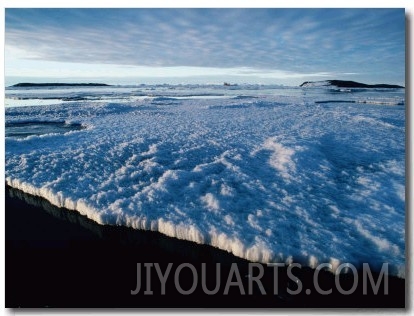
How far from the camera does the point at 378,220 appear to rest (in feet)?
13.3

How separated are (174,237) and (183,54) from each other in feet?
9.88

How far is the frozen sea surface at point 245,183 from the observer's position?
12.2 feet

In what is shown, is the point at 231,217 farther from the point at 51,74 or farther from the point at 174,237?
the point at 51,74

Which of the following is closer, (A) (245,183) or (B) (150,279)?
(B) (150,279)

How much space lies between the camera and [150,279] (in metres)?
3.62

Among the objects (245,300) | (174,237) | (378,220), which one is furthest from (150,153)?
(378,220)

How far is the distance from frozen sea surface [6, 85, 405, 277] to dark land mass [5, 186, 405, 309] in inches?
6.1

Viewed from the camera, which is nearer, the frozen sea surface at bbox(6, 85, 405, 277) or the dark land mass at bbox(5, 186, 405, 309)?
the dark land mass at bbox(5, 186, 405, 309)

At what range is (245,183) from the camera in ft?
16.2

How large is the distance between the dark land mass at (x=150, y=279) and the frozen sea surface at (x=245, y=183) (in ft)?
0.51

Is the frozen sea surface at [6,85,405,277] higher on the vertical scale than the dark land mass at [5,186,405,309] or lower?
higher

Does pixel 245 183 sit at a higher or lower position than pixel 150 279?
higher

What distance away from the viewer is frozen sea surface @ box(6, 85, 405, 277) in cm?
373

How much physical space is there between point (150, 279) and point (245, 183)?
6.56ft
